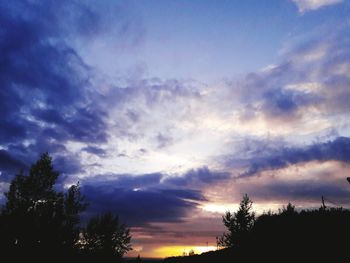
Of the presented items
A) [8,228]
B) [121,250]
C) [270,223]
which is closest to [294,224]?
[270,223]

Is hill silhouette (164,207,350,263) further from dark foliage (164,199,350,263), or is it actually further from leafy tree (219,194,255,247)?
leafy tree (219,194,255,247)

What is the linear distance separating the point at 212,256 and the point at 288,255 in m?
8.38

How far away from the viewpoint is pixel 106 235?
169ft

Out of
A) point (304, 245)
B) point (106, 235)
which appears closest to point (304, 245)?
point (304, 245)

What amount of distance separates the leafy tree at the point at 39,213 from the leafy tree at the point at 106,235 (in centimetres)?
1220

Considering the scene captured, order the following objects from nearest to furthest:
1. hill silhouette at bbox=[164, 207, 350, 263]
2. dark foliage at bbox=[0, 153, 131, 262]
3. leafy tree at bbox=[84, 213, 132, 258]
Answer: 1. hill silhouette at bbox=[164, 207, 350, 263]
2. dark foliage at bbox=[0, 153, 131, 262]
3. leafy tree at bbox=[84, 213, 132, 258]

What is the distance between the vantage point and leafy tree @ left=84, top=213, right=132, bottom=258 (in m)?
49.2

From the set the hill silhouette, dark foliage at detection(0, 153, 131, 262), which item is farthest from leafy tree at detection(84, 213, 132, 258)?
the hill silhouette

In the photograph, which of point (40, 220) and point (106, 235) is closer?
point (40, 220)

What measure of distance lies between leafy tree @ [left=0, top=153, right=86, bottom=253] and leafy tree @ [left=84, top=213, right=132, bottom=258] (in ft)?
40.0

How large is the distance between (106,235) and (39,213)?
64.9 feet

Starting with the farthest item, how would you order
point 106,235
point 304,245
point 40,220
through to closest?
1. point 106,235
2. point 40,220
3. point 304,245

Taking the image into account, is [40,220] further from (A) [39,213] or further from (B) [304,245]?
(B) [304,245]

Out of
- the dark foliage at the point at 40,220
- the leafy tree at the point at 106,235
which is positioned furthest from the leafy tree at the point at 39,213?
the leafy tree at the point at 106,235
